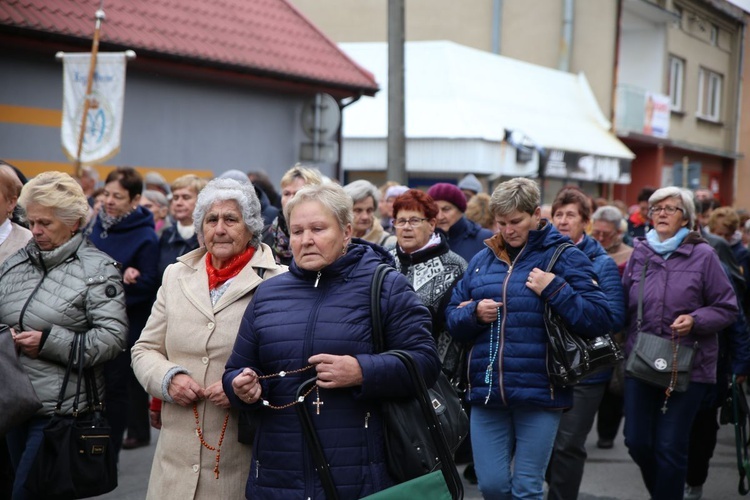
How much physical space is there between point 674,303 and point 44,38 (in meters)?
8.28

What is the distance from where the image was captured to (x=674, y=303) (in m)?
5.56

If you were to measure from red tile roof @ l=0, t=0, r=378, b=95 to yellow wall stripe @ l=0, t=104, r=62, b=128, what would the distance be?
0.99 m

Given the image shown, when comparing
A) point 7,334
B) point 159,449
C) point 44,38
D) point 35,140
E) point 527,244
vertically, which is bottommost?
point 159,449

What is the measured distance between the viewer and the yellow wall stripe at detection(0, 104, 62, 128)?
36.2 feet

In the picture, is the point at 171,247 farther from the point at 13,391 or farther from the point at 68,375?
the point at 13,391

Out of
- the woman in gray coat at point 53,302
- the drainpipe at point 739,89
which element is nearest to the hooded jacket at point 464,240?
the woman in gray coat at point 53,302

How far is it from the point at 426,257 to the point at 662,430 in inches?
68.3

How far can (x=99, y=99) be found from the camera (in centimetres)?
986

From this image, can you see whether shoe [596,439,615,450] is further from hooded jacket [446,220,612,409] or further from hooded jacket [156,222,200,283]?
hooded jacket [156,222,200,283]

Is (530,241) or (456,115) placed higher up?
(456,115)

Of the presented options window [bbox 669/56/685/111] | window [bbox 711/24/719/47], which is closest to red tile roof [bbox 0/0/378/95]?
window [bbox 669/56/685/111]

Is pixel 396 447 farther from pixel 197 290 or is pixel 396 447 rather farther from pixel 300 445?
pixel 197 290

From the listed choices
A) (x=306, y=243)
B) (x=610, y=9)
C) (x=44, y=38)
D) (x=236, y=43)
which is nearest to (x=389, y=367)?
(x=306, y=243)

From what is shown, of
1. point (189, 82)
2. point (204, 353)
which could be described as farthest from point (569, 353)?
point (189, 82)
